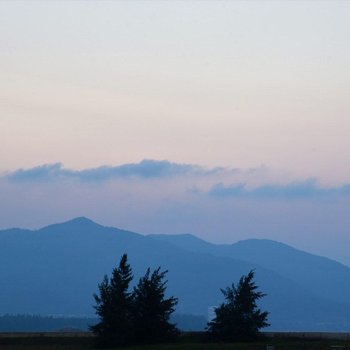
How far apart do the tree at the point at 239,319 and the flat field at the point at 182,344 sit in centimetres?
151

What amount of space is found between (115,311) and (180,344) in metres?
5.82

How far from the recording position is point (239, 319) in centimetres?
7775

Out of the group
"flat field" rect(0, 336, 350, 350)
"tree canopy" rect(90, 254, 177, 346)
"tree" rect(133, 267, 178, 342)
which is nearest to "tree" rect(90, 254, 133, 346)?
"tree canopy" rect(90, 254, 177, 346)

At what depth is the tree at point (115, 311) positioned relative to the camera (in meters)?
76.6

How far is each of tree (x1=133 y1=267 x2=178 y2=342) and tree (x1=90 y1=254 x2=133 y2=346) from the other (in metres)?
0.70

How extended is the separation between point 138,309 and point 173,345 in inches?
234

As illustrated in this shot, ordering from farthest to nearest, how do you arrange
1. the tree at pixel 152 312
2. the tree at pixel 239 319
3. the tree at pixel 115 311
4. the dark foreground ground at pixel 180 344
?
the tree at pixel 152 312, the tree at pixel 239 319, the tree at pixel 115 311, the dark foreground ground at pixel 180 344

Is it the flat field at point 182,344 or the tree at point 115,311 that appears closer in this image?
the flat field at point 182,344

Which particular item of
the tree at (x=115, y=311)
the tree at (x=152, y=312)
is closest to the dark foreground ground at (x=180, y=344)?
the tree at (x=115, y=311)

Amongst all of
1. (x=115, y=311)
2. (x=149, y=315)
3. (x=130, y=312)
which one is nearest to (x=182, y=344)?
(x=149, y=315)

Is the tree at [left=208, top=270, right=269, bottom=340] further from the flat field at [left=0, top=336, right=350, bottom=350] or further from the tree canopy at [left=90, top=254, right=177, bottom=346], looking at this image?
the tree canopy at [left=90, top=254, right=177, bottom=346]

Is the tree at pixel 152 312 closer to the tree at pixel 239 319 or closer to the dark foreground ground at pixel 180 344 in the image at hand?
the dark foreground ground at pixel 180 344

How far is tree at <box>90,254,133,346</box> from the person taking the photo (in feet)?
251

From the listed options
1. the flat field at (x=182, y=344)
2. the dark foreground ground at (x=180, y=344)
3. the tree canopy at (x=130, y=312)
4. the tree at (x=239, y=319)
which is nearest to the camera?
the flat field at (x=182, y=344)
